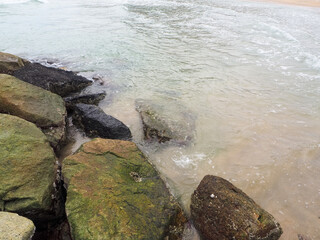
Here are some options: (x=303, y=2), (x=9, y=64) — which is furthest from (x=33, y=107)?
(x=303, y=2)

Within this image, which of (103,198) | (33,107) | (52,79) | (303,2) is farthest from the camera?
(303,2)

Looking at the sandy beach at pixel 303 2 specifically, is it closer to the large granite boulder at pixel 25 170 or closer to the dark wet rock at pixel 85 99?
the dark wet rock at pixel 85 99

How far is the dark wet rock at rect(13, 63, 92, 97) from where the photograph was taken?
6.24 m

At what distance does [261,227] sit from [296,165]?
92.3 inches

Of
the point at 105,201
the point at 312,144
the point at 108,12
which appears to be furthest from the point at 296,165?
the point at 108,12

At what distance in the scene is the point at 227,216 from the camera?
293 cm

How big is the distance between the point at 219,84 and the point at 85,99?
4561 mm

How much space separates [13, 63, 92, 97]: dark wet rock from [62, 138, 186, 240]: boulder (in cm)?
359

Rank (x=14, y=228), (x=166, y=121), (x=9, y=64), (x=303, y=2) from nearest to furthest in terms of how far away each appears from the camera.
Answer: (x=14, y=228) < (x=166, y=121) < (x=9, y=64) < (x=303, y=2)

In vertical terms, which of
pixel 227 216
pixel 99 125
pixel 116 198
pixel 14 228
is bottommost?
pixel 99 125

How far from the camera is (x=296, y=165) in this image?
4551mm

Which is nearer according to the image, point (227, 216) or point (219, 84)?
point (227, 216)

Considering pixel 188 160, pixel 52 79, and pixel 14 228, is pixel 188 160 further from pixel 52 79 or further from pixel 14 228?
pixel 52 79

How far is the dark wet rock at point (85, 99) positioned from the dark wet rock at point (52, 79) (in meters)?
0.49
